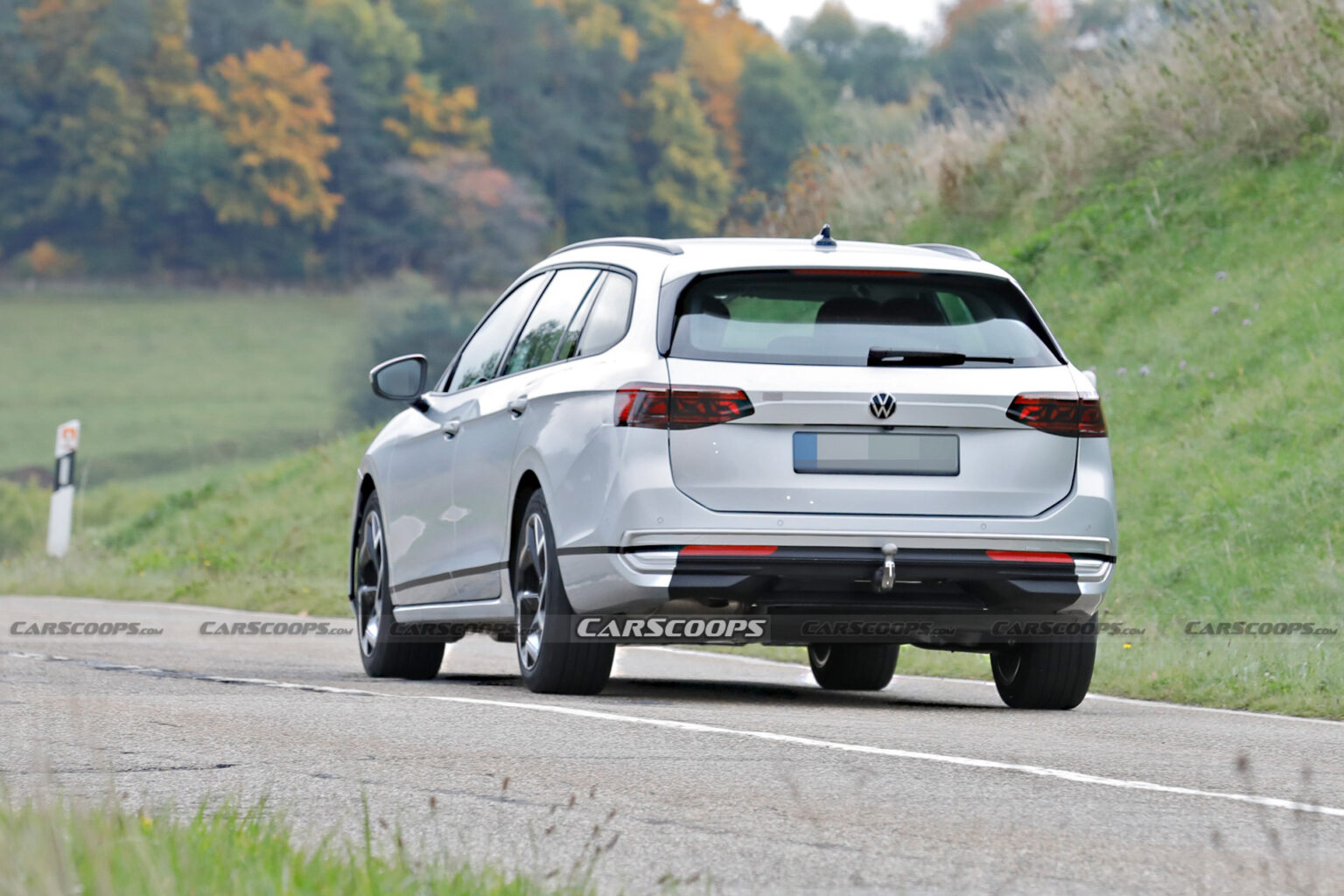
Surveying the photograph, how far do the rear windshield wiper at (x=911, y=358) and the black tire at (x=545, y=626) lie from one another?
1.42 meters

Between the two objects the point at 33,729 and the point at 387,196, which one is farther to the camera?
the point at 387,196

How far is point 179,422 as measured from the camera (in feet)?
265

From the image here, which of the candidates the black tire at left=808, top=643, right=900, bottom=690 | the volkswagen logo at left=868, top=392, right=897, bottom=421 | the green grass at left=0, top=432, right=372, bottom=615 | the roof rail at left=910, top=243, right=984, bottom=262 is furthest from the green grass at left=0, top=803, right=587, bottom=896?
the green grass at left=0, top=432, right=372, bottom=615

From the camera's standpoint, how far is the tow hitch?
820 centimetres

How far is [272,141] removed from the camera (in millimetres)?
98375

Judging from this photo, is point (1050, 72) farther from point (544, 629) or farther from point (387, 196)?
point (387, 196)

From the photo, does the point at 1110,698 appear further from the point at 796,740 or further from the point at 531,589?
the point at 796,740

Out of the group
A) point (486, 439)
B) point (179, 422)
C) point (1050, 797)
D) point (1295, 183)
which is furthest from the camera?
point (179, 422)

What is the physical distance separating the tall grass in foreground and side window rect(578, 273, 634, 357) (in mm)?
12542

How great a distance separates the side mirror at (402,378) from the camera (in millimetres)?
10828

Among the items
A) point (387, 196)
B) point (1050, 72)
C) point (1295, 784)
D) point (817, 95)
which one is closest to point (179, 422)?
point (387, 196)

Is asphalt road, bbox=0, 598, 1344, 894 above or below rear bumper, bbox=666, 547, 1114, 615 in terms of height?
below

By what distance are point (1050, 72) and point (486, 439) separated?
1689 cm

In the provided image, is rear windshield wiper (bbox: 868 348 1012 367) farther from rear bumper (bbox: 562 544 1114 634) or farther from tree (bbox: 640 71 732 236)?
tree (bbox: 640 71 732 236)
